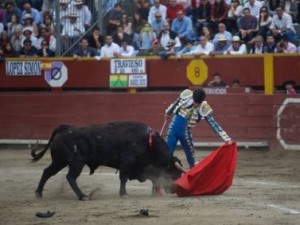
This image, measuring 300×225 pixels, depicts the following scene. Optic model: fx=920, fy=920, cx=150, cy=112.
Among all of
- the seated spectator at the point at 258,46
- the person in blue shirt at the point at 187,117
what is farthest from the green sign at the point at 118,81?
the person in blue shirt at the point at 187,117

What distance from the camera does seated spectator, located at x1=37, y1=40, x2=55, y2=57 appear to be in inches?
672

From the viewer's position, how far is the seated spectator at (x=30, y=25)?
57.4 ft

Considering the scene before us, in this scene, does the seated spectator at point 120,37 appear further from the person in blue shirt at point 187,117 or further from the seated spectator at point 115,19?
the person in blue shirt at point 187,117

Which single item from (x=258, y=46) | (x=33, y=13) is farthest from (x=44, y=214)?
(x=33, y=13)

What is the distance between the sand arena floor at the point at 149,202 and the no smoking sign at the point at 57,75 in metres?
3.41

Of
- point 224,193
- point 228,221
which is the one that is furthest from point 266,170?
point 228,221

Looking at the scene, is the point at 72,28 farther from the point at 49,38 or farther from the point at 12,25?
the point at 12,25

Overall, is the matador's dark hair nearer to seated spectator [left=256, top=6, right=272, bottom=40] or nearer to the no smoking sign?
seated spectator [left=256, top=6, right=272, bottom=40]

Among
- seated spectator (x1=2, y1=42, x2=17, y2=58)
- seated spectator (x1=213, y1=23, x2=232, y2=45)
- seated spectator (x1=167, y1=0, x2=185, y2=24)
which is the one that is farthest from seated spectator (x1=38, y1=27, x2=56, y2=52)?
seated spectator (x1=213, y1=23, x2=232, y2=45)

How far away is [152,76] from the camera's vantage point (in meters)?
16.4

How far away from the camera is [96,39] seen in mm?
16812

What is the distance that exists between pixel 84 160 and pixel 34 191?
4.22 feet

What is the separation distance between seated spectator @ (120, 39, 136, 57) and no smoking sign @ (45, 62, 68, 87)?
3.80 ft

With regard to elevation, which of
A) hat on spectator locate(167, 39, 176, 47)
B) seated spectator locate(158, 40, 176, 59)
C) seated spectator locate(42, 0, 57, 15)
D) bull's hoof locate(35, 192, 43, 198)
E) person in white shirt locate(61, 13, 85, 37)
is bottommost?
bull's hoof locate(35, 192, 43, 198)
